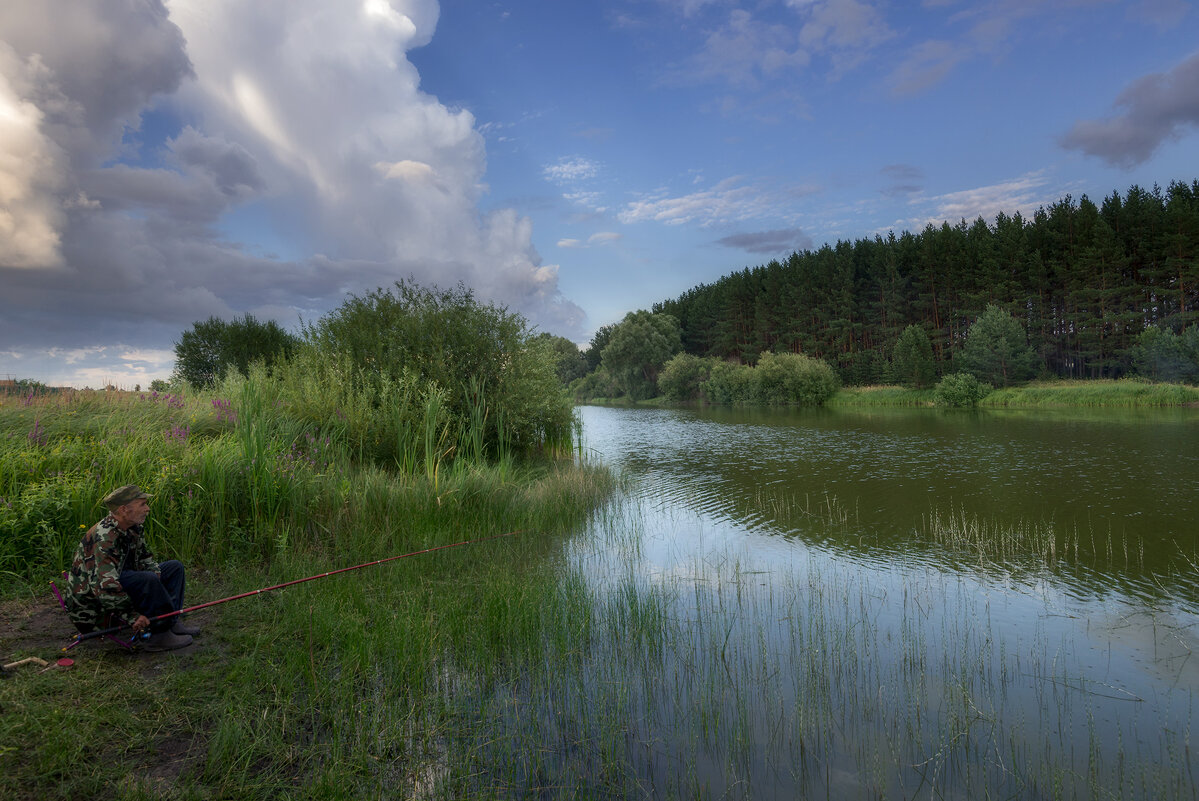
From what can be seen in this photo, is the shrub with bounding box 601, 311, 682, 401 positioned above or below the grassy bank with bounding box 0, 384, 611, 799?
above

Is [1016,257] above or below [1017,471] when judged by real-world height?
above

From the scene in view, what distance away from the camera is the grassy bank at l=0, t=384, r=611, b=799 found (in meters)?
3.65

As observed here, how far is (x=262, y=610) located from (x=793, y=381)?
58.1 m

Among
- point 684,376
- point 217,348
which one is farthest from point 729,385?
point 217,348

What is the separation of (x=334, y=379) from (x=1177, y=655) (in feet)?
45.6

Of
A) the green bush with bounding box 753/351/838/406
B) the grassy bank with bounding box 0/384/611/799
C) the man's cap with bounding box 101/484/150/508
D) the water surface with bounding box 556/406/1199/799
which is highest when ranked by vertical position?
the green bush with bounding box 753/351/838/406

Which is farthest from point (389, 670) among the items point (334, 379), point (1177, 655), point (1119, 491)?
point (1119, 491)

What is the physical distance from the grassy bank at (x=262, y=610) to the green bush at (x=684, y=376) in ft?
217

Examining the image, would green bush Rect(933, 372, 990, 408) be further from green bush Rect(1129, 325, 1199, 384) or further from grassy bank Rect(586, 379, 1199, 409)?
green bush Rect(1129, 325, 1199, 384)

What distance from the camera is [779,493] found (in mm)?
14805

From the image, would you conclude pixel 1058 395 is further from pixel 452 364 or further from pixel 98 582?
pixel 98 582

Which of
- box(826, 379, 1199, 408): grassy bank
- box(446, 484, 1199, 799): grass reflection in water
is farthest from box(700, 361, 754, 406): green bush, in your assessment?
box(446, 484, 1199, 799): grass reflection in water

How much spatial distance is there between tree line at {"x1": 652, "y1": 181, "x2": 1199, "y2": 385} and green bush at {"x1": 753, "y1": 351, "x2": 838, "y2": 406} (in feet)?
24.8

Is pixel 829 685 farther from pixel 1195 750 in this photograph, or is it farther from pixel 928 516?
pixel 928 516
